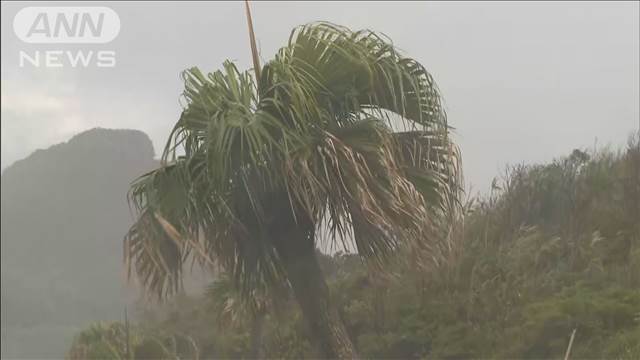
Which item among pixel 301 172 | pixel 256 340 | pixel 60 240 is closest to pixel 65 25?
pixel 301 172

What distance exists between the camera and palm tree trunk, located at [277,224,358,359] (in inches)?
213

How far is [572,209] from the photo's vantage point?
1046 cm

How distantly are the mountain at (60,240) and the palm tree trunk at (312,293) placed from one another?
Result: 1280 centimetres

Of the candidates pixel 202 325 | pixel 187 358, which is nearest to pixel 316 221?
pixel 187 358

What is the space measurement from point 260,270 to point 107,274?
16.1 meters

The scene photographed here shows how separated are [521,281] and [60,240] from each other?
58.9ft

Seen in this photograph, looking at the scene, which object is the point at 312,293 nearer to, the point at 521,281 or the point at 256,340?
the point at 521,281

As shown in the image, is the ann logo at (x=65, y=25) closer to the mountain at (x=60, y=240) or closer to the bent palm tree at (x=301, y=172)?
the bent palm tree at (x=301, y=172)

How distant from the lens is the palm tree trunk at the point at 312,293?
540 centimetres

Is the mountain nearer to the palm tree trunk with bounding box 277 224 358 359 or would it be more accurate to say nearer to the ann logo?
the ann logo

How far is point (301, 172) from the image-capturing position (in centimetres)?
482

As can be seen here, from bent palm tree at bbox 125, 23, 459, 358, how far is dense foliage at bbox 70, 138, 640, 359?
2777 millimetres

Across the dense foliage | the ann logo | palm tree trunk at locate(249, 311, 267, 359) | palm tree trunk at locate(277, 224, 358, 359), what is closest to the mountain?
palm tree trunk at locate(249, 311, 267, 359)

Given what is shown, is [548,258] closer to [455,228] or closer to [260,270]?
[455,228]
